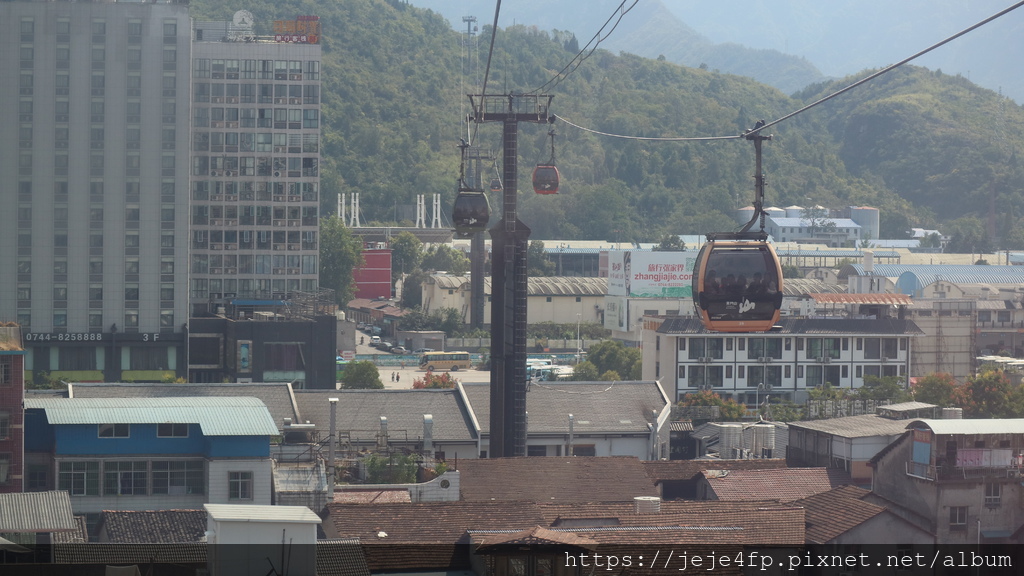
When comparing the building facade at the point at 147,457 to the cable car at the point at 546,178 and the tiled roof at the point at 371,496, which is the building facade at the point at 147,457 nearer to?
the tiled roof at the point at 371,496

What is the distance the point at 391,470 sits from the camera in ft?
84.6

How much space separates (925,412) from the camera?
34.2 metres

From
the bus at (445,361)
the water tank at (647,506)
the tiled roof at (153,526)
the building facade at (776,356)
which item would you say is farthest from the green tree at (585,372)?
the tiled roof at (153,526)

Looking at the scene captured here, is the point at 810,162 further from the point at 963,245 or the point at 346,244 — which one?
the point at 346,244

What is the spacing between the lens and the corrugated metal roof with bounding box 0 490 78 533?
62.0 ft

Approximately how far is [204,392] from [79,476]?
10.8 meters

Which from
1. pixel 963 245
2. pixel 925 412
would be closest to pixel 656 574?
pixel 925 412

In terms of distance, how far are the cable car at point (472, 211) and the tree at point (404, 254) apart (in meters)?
74.1

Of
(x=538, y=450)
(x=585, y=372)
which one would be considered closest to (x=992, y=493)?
(x=538, y=450)

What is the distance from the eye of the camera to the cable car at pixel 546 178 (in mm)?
30062

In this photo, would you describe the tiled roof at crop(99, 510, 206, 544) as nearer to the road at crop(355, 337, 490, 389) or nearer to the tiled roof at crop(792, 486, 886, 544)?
the tiled roof at crop(792, 486, 886, 544)

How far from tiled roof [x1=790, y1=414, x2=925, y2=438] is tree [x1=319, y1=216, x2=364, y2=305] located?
57111 millimetres

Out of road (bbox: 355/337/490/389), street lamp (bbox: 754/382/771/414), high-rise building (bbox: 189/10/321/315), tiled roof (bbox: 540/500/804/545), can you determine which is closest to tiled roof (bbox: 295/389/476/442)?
tiled roof (bbox: 540/500/804/545)

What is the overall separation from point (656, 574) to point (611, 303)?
58422 mm
